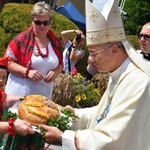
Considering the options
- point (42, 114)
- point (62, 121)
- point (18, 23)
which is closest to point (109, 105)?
point (62, 121)

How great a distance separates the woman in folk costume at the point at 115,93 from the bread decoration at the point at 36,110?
20 cm

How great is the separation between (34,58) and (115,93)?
6.08 ft

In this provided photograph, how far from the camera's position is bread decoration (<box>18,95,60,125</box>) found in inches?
132

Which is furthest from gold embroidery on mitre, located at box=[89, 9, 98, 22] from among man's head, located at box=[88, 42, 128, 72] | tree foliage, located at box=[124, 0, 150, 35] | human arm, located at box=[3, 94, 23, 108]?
tree foliage, located at box=[124, 0, 150, 35]

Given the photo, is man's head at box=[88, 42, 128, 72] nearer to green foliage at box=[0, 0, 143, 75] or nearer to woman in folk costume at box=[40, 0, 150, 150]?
woman in folk costume at box=[40, 0, 150, 150]

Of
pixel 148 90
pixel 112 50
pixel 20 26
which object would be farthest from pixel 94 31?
pixel 20 26

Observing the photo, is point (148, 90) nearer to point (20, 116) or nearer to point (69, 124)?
point (69, 124)

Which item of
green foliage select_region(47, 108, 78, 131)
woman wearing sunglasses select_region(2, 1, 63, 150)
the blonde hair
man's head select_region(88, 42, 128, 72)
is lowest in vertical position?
woman wearing sunglasses select_region(2, 1, 63, 150)

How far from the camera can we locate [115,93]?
10.5 ft

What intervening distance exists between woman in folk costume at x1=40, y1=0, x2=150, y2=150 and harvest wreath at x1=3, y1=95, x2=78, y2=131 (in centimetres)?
18

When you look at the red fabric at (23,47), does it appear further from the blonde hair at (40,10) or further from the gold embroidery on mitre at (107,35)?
the gold embroidery on mitre at (107,35)

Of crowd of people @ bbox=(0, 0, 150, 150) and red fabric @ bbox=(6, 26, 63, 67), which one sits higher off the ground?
crowd of people @ bbox=(0, 0, 150, 150)

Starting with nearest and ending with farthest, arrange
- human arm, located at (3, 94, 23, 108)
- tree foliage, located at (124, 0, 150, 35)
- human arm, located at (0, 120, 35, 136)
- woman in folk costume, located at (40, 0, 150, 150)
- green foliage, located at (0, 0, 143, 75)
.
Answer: woman in folk costume, located at (40, 0, 150, 150) < human arm, located at (0, 120, 35, 136) < human arm, located at (3, 94, 23, 108) < green foliage, located at (0, 0, 143, 75) < tree foliage, located at (124, 0, 150, 35)

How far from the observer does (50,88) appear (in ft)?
16.8
